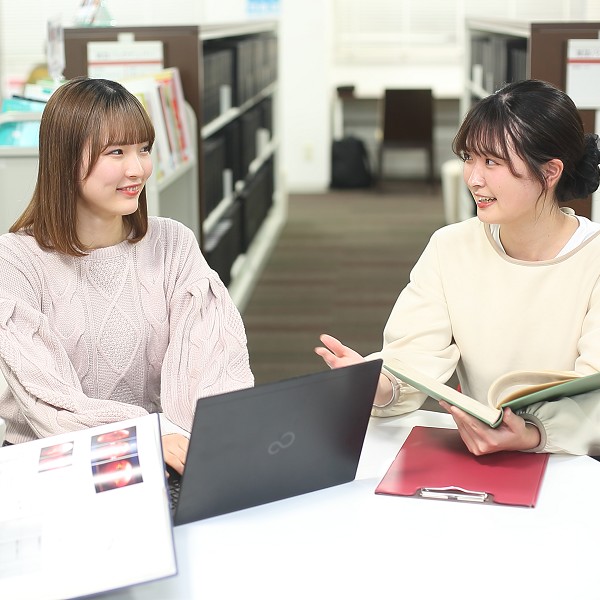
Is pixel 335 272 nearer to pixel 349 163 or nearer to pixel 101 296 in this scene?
pixel 349 163

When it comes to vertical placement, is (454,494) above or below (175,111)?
below

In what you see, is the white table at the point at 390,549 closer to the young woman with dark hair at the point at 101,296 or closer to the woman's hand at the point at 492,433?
the woman's hand at the point at 492,433

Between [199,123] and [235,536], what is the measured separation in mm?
2719

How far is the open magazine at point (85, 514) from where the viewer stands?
1176 millimetres

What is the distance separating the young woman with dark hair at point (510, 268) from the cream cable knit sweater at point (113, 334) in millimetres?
278

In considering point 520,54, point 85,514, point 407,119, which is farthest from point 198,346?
point 407,119

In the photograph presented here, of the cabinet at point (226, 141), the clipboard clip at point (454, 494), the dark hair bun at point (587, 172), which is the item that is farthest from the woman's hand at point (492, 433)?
the cabinet at point (226, 141)

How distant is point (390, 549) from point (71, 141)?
965 millimetres

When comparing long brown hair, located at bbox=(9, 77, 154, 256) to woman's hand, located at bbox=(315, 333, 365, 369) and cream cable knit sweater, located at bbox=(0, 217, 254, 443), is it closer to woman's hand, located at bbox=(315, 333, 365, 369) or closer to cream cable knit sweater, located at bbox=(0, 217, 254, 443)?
cream cable knit sweater, located at bbox=(0, 217, 254, 443)

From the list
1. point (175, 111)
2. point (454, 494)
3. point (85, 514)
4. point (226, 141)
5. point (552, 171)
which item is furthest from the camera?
point (226, 141)

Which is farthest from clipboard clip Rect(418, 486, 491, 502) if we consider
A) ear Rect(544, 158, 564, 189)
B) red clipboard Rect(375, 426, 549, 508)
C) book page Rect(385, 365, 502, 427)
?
ear Rect(544, 158, 564, 189)

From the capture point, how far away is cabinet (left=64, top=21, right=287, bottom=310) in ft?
12.5

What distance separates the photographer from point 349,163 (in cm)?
889

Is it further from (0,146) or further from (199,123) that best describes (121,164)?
(199,123)
